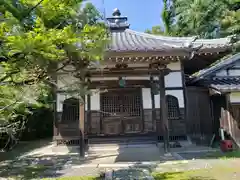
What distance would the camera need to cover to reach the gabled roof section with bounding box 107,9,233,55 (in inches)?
250

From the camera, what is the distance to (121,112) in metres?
8.76

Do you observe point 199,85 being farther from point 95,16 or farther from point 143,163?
point 95,16

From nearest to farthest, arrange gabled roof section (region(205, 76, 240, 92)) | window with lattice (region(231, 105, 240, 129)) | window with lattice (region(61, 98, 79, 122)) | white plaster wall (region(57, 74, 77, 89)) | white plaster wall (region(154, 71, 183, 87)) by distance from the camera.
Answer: white plaster wall (region(57, 74, 77, 89))
gabled roof section (region(205, 76, 240, 92))
window with lattice (region(231, 105, 240, 129))
window with lattice (region(61, 98, 79, 122))
white plaster wall (region(154, 71, 183, 87))

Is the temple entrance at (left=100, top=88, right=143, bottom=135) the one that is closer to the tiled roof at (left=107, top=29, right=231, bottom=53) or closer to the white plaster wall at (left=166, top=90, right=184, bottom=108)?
the white plaster wall at (left=166, top=90, right=184, bottom=108)

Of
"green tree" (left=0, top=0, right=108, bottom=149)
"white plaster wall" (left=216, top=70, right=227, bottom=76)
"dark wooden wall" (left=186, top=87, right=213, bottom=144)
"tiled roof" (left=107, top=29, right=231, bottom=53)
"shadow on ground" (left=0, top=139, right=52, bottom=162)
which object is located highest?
"tiled roof" (left=107, top=29, right=231, bottom=53)

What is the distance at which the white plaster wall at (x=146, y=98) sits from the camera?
344 inches

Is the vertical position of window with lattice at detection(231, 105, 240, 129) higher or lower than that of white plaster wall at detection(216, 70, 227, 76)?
lower

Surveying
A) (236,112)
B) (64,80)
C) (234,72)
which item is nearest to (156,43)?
(236,112)

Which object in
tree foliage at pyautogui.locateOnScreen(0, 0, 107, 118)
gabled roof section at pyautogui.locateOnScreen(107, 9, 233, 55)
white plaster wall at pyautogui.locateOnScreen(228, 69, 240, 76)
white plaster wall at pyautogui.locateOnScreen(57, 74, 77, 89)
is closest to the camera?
tree foliage at pyautogui.locateOnScreen(0, 0, 107, 118)

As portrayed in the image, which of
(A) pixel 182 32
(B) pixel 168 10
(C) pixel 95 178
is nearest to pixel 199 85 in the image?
(C) pixel 95 178

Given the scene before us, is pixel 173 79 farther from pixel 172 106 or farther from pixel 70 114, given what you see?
pixel 70 114

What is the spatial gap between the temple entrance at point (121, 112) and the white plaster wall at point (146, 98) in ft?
0.53

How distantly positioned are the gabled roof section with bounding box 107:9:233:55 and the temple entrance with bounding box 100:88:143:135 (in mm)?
1972

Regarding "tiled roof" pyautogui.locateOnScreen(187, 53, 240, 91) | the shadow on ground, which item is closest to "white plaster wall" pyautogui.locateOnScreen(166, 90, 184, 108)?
"tiled roof" pyautogui.locateOnScreen(187, 53, 240, 91)
